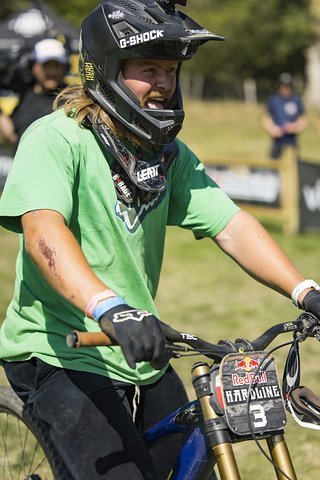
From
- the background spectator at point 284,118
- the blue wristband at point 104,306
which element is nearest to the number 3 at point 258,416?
the blue wristband at point 104,306

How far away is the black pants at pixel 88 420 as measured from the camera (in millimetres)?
3051

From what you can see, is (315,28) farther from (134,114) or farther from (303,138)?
(134,114)

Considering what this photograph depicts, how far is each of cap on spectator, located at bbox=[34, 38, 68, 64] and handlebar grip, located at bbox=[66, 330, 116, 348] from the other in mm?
6154

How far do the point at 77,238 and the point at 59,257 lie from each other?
0.43m

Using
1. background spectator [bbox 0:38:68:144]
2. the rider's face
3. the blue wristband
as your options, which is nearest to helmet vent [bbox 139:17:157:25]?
the rider's face

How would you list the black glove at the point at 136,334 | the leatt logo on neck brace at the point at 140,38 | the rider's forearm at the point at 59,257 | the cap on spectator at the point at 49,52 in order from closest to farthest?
the black glove at the point at 136,334, the rider's forearm at the point at 59,257, the leatt logo on neck brace at the point at 140,38, the cap on spectator at the point at 49,52

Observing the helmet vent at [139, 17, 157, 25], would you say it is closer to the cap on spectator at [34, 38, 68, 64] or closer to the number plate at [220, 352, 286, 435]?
the number plate at [220, 352, 286, 435]

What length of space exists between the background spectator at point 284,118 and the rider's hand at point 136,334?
588 inches

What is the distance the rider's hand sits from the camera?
2453mm

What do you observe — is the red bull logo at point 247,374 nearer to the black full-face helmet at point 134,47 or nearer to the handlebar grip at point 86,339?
the handlebar grip at point 86,339

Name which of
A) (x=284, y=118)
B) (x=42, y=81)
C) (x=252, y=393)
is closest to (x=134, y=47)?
(x=252, y=393)

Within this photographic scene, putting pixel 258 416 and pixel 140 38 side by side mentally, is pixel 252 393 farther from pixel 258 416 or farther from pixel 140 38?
pixel 140 38

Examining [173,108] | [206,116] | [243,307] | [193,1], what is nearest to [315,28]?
[193,1]

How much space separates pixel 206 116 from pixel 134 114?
3382cm
